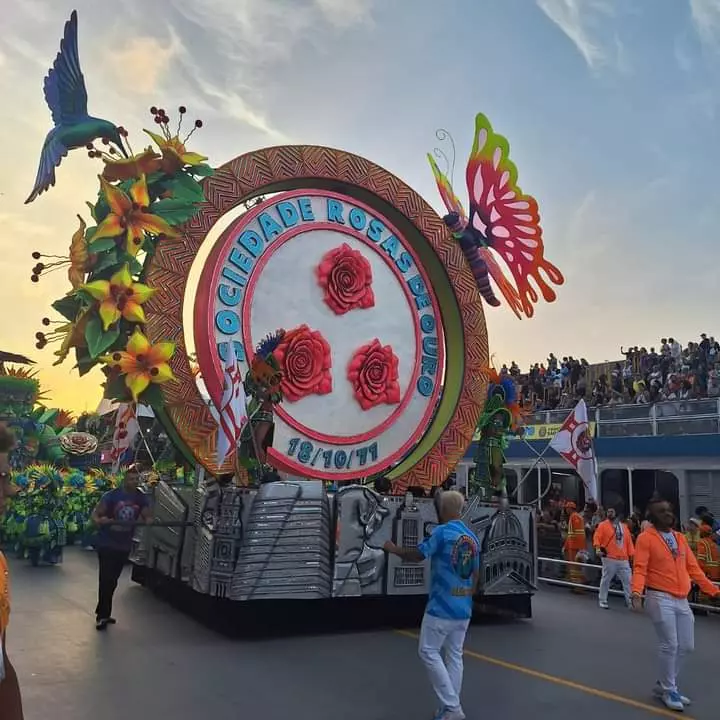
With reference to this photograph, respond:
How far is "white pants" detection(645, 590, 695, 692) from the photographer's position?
582cm

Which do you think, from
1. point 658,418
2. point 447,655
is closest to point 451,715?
point 447,655

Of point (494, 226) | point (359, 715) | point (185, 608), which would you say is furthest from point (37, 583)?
point (494, 226)

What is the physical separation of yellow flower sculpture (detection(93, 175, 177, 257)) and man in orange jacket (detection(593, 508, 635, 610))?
7445 millimetres

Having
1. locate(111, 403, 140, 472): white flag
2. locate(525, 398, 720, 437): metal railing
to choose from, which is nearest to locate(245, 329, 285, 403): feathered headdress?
locate(111, 403, 140, 472): white flag

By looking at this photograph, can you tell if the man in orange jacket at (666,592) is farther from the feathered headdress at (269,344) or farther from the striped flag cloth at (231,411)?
the feathered headdress at (269,344)

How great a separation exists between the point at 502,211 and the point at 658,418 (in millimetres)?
7857

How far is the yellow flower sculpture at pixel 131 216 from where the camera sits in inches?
323

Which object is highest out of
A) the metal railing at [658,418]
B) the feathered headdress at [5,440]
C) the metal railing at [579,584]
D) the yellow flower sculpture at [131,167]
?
the yellow flower sculpture at [131,167]

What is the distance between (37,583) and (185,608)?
10.7 ft

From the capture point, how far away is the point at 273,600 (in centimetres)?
842

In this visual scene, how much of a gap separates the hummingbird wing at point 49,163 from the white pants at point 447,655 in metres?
6.40

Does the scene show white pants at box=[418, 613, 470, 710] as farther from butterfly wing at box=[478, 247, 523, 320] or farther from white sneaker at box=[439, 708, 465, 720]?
butterfly wing at box=[478, 247, 523, 320]

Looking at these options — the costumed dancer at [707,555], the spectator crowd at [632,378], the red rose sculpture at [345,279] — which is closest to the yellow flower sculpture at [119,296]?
the red rose sculpture at [345,279]

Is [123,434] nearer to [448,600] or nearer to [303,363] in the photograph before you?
[303,363]
